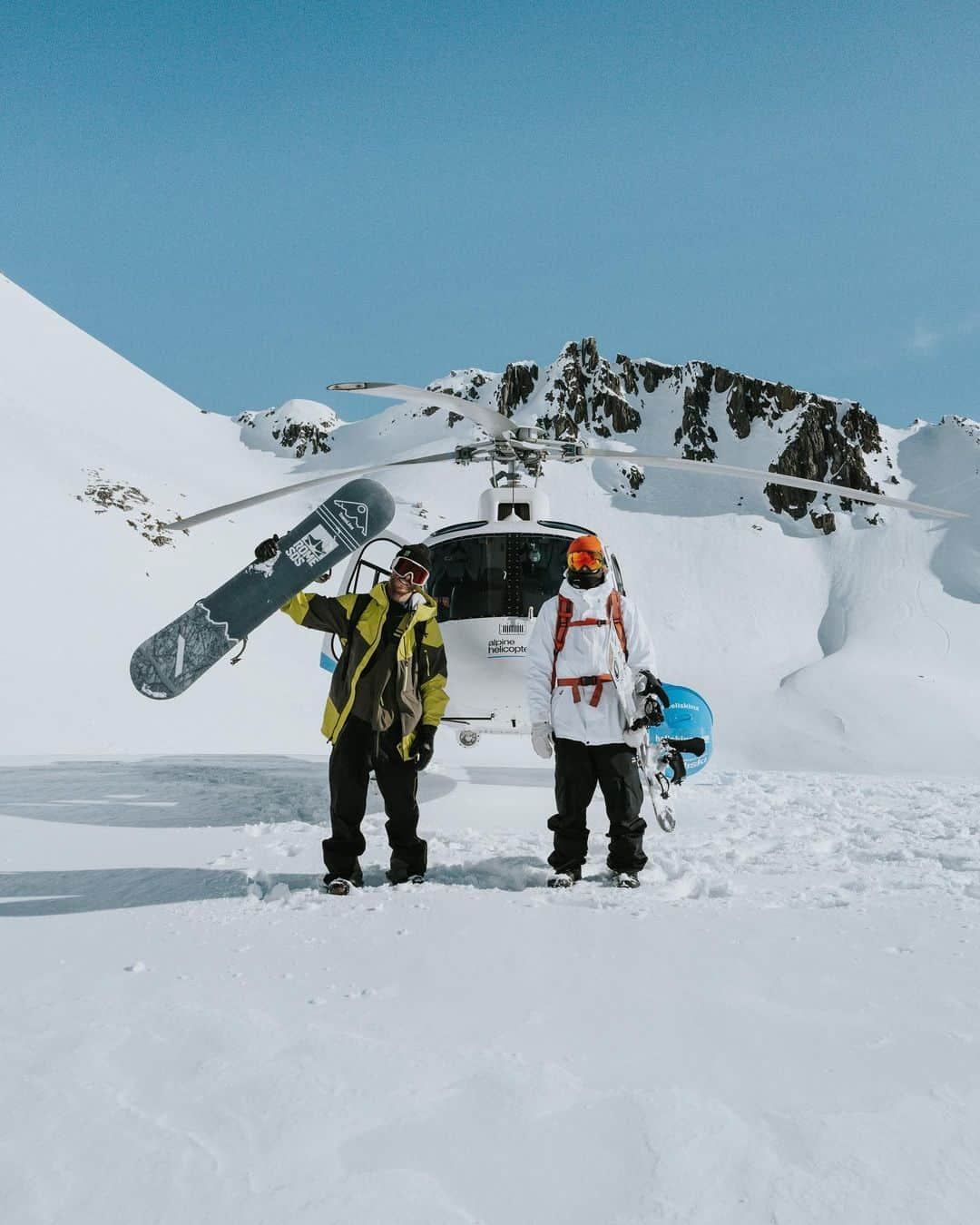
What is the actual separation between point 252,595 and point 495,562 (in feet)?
6.95

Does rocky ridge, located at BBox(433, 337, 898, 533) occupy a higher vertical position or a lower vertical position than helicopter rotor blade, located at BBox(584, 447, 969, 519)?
higher

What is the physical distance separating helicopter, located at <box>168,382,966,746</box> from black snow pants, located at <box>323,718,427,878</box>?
1.80 metres

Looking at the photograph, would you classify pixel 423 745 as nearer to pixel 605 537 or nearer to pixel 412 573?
pixel 412 573

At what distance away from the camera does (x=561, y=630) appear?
182 inches

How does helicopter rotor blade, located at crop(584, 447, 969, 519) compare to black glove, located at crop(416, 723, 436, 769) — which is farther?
helicopter rotor blade, located at crop(584, 447, 969, 519)

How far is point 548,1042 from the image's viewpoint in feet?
7.68

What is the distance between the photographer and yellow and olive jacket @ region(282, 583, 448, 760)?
14.3 feet

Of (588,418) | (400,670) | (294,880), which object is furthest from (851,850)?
(588,418)

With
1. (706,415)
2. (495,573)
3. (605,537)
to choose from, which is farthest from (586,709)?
(706,415)

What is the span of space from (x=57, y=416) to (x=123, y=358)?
886 inches

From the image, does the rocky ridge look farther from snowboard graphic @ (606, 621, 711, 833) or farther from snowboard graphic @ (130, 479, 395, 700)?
snowboard graphic @ (606, 621, 711, 833)

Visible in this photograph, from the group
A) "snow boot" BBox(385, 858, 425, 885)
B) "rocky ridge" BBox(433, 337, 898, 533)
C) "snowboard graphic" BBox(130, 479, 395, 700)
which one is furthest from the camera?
"rocky ridge" BBox(433, 337, 898, 533)

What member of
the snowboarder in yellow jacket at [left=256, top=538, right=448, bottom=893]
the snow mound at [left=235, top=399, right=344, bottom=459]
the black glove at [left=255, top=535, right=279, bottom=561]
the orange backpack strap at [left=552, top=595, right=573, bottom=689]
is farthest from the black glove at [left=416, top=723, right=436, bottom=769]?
the snow mound at [left=235, top=399, right=344, bottom=459]

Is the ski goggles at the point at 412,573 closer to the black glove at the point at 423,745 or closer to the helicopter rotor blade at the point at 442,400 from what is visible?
the black glove at the point at 423,745
